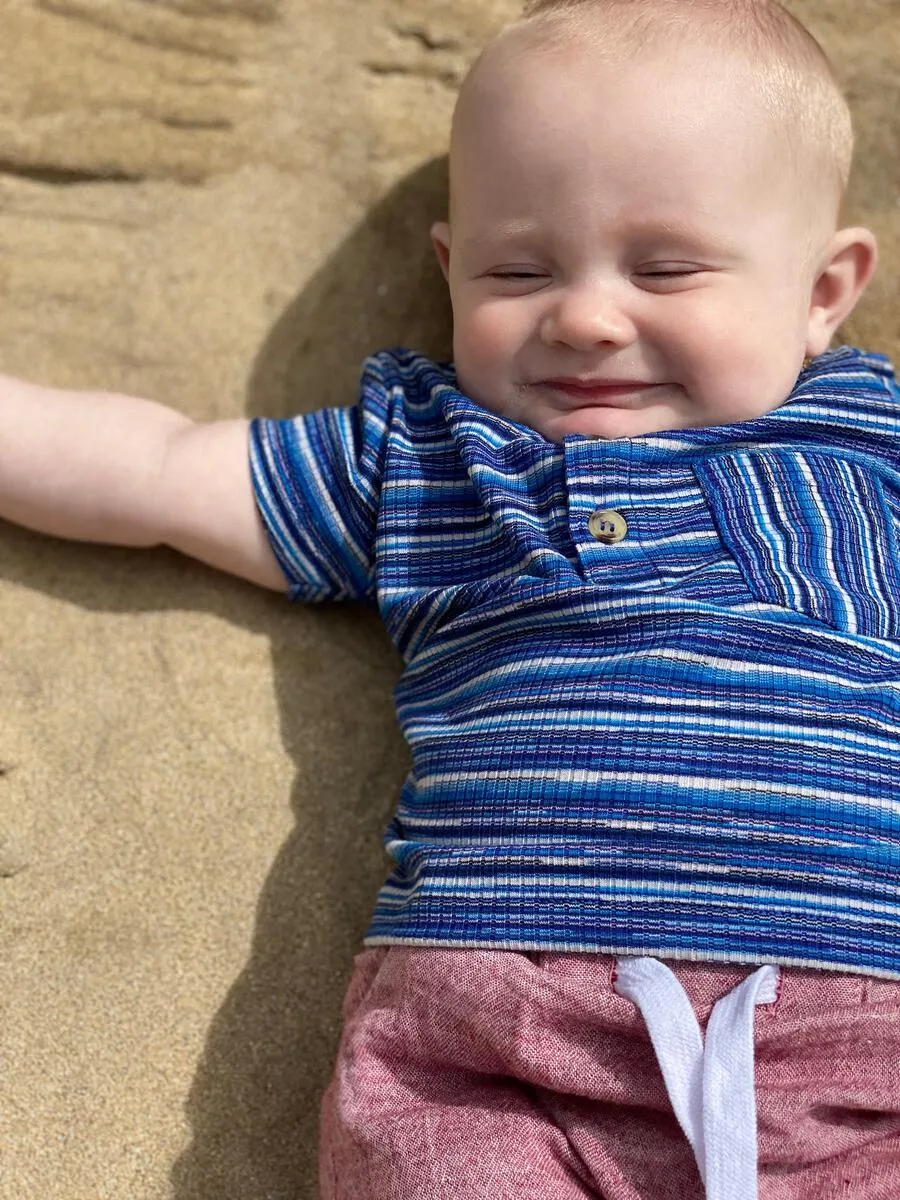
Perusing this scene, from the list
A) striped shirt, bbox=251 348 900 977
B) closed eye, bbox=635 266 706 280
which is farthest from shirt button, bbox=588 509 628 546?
closed eye, bbox=635 266 706 280

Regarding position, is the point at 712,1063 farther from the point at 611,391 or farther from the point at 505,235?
the point at 505,235

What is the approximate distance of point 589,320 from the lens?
4.70 feet

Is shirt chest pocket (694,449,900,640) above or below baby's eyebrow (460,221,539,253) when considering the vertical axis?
below

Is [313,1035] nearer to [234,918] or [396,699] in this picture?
[234,918]

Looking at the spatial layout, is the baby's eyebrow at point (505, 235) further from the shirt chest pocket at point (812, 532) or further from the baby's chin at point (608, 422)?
the shirt chest pocket at point (812, 532)

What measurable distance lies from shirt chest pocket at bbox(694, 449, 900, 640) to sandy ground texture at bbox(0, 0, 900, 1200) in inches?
20.1

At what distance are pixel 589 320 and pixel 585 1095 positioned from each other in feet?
2.71

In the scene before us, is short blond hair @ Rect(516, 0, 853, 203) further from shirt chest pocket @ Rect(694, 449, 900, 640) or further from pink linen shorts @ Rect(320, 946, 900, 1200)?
pink linen shorts @ Rect(320, 946, 900, 1200)

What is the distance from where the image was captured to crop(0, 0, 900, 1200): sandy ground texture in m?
1.46

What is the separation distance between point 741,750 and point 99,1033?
0.80 metres

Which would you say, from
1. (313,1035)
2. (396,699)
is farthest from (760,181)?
(313,1035)

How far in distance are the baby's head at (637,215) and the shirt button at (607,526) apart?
0.39 feet

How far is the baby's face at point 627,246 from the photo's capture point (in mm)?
1442

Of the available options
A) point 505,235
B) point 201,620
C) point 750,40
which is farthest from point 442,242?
point 201,620
